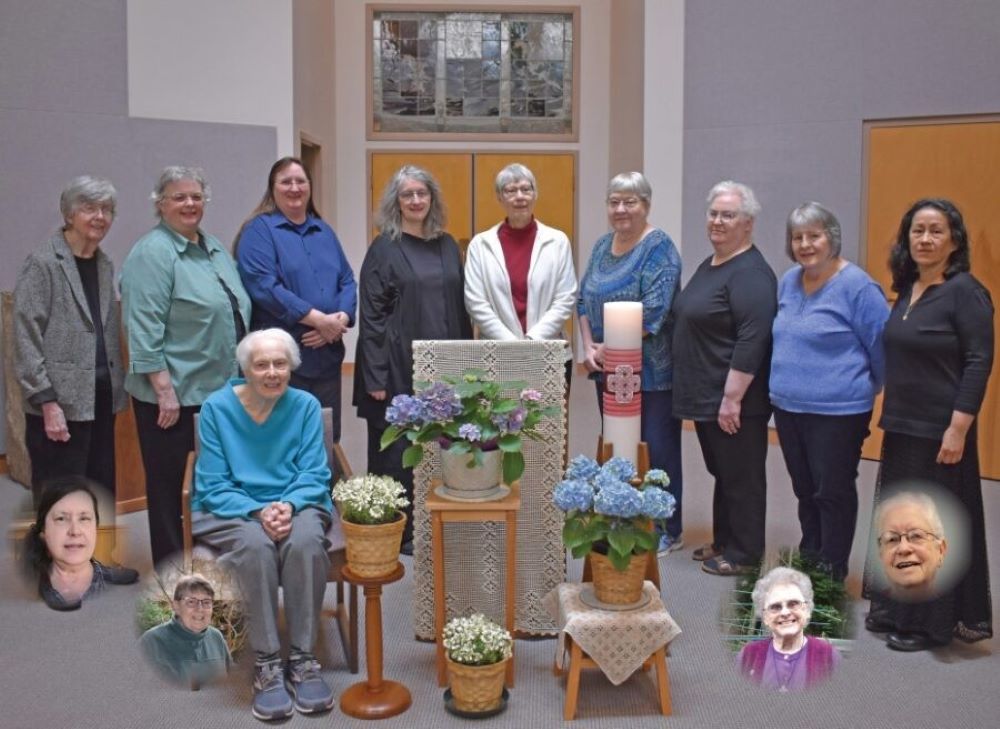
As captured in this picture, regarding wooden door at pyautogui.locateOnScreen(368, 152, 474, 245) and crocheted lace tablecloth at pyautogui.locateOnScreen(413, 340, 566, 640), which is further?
wooden door at pyautogui.locateOnScreen(368, 152, 474, 245)

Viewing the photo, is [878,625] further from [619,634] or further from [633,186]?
[633,186]

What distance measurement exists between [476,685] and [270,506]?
738 mm

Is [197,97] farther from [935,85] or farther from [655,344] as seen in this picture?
[935,85]

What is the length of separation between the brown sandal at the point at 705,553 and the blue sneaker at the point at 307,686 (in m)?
1.72

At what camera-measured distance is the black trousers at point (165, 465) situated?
3350mm

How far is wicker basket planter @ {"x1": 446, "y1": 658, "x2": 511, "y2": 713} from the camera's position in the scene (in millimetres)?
2525

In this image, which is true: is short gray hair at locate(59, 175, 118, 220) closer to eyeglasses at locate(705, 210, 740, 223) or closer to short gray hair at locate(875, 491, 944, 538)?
eyeglasses at locate(705, 210, 740, 223)

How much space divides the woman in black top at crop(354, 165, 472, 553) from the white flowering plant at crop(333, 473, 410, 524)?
1.13 metres

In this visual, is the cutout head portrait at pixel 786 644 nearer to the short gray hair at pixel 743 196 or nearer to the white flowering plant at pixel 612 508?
the white flowering plant at pixel 612 508

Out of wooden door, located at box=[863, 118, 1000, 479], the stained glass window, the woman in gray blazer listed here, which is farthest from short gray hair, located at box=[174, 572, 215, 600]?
the stained glass window

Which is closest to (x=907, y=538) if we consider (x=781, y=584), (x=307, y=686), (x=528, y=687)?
(x=781, y=584)

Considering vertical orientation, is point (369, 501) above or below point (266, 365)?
below

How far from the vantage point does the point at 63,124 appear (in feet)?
17.0

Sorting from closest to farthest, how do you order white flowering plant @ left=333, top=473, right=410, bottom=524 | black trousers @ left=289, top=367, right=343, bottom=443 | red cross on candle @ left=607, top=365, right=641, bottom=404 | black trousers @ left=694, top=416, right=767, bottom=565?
white flowering plant @ left=333, top=473, right=410, bottom=524, red cross on candle @ left=607, top=365, right=641, bottom=404, black trousers @ left=694, top=416, right=767, bottom=565, black trousers @ left=289, top=367, right=343, bottom=443
